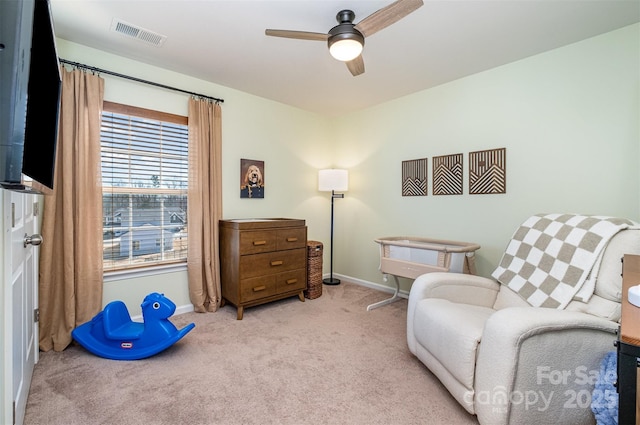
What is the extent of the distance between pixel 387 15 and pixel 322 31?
70 cm

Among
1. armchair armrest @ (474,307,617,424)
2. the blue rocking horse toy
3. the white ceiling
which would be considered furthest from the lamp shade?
armchair armrest @ (474,307,617,424)

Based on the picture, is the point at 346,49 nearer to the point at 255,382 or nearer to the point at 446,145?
the point at 446,145

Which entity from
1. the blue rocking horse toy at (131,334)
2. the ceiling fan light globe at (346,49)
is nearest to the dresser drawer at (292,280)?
the blue rocking horse toy at (131,334)

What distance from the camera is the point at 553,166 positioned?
251cm

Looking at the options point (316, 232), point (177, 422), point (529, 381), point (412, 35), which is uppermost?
point (412, 35)

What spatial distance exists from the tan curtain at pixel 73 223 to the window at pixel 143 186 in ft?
0.55

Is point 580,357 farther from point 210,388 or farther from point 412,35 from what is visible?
point 412,35

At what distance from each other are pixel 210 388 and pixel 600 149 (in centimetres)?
320

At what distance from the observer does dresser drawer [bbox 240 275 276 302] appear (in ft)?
9.41

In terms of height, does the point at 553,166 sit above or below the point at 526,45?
below

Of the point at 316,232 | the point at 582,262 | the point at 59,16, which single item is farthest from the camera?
the point at 316,232

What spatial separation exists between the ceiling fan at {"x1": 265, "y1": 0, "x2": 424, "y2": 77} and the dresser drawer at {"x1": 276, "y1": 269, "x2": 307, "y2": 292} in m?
2.13

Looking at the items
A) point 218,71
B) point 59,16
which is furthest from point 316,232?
point 59,16

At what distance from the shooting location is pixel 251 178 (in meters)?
3.50
